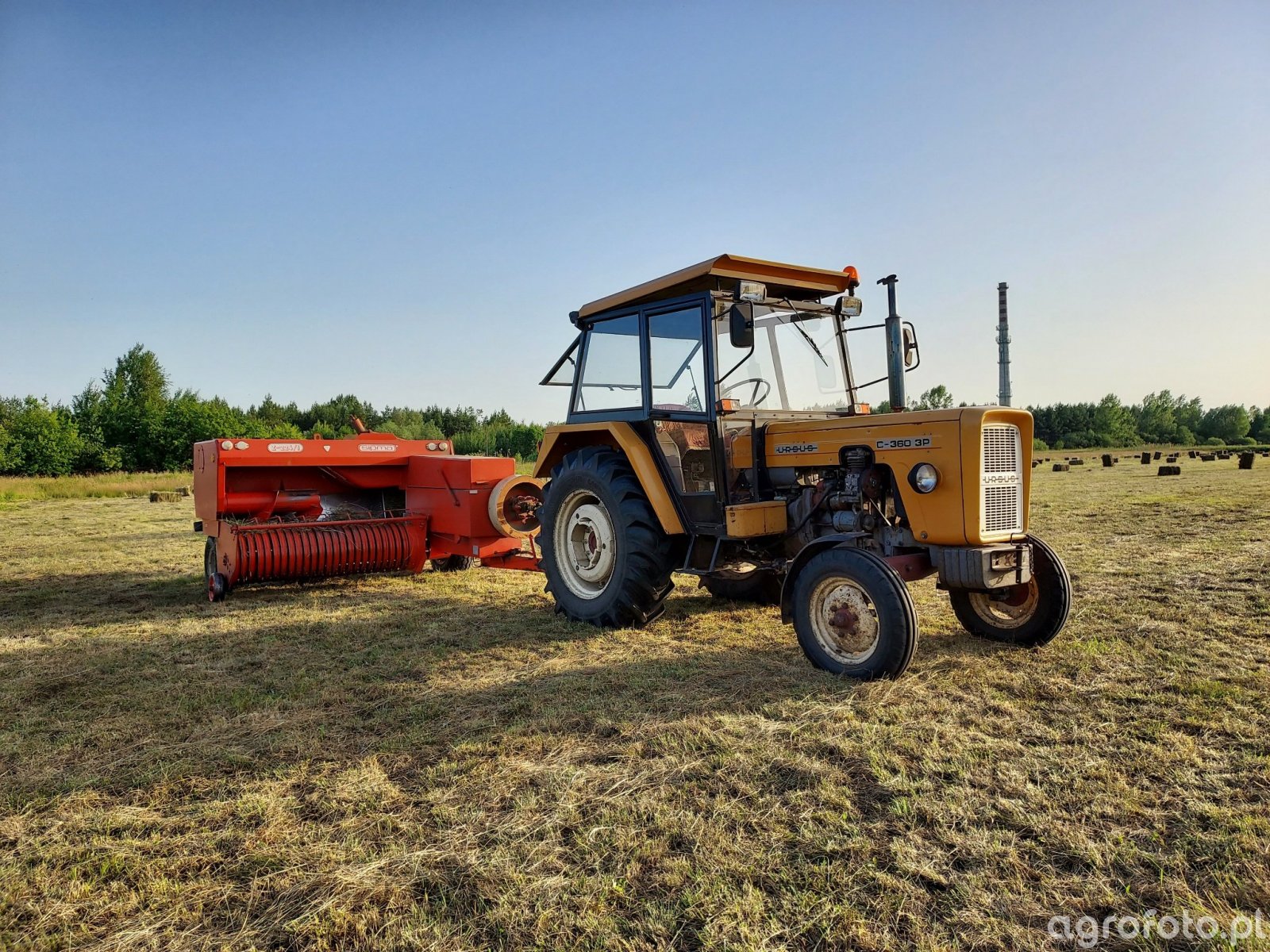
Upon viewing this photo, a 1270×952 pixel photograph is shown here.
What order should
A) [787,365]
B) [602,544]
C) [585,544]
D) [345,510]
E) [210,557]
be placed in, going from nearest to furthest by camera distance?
[787,365], [602,544], [585,544], [210,557], [345,510]

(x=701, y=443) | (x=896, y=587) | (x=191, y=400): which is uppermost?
(x=191, y=400)

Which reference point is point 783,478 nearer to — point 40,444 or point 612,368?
point 612,368

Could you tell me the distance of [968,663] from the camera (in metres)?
4.37

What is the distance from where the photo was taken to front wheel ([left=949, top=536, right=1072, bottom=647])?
4.59 m

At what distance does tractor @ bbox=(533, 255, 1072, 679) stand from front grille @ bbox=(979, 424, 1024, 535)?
1 cm

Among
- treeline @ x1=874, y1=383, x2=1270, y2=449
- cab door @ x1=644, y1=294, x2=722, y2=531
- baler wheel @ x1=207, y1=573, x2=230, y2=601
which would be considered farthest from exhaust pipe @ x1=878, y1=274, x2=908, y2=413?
treeline @ x1=874, y1=383, x2=1270, y2=449

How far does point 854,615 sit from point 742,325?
1743 millimetres

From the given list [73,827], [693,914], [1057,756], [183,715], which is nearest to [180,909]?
[73,827]

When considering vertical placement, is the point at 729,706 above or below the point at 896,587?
below

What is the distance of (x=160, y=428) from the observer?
40.8m

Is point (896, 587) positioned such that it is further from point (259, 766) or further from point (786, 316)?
point (259, 766)

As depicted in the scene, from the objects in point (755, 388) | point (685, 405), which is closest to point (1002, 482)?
point (755, 388)

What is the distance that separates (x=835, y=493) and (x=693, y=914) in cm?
301

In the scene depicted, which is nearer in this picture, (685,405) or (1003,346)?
(685,405)
